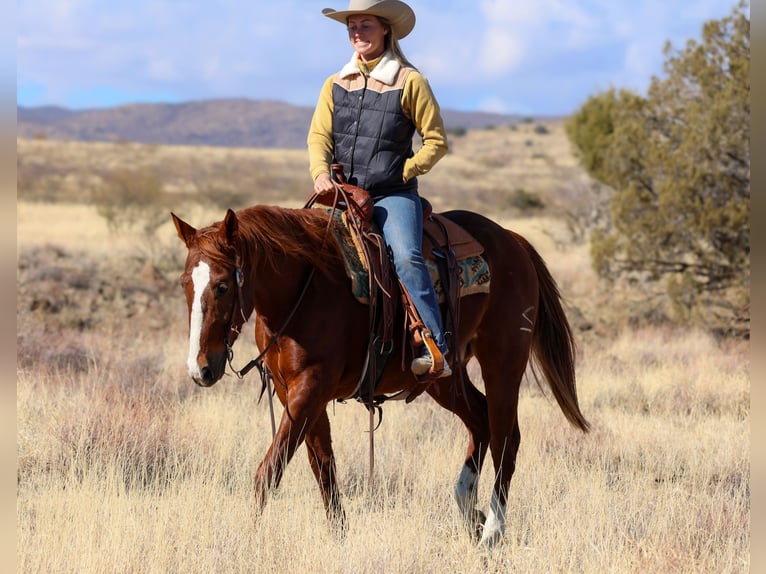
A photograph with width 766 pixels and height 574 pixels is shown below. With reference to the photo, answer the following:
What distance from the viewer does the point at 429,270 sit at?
5527mm

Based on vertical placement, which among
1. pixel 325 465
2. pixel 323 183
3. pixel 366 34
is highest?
pixel 366 34

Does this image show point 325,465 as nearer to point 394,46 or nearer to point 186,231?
point 186,231

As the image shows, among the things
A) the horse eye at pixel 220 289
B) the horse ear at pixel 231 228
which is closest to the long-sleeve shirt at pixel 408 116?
the horse ear at pixel 231 228

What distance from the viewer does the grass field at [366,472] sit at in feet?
15.7

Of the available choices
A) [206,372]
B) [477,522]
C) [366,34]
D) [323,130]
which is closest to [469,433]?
[477,522]

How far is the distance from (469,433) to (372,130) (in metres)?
2.06

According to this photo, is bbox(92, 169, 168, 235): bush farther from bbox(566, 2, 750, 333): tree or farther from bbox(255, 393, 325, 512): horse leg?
bbox(255, 393, 325, 512): horse leg

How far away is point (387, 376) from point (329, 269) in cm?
73

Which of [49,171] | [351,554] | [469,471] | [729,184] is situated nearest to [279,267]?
[351,554]

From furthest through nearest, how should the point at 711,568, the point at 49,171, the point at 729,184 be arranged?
the point at 49,171 < the point at 729,184 < the point at 711,568

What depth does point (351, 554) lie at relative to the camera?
475cm

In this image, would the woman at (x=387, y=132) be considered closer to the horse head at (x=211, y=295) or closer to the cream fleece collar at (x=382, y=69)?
the cream fleece collar at (x=382, y=69)

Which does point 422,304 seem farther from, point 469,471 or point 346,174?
point 469,471

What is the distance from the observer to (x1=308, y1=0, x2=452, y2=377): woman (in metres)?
5.25
